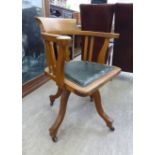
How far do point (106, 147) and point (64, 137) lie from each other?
0.31 metres

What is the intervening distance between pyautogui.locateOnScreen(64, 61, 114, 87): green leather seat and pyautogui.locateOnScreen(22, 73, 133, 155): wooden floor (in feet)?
1.51

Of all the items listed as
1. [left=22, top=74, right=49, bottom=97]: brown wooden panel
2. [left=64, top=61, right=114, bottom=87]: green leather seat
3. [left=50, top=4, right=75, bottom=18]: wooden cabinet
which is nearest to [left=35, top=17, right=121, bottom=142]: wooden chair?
[left=64, top=61, right=114, bottom=87]: green leather seat

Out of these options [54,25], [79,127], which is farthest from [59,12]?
[79,127]

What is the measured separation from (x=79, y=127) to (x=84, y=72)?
0.48m

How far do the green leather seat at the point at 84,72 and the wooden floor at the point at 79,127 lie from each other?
0.46m

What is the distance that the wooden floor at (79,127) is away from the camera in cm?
125

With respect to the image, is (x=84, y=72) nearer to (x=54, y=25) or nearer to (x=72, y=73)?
(x=72, y=73)

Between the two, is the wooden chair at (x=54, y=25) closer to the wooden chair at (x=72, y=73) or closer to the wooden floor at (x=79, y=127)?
the wooden chair at (x=72, y=73)

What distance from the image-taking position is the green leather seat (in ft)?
3.83

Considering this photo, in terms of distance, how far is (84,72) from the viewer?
1.28m

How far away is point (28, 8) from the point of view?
1854mm

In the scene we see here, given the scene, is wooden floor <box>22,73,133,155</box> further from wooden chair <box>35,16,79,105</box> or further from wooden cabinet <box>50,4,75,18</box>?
wooden cabinet <box>50,4,75,18</box>
